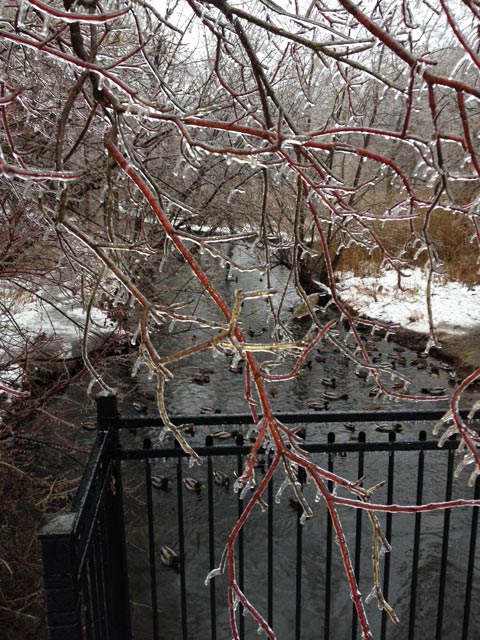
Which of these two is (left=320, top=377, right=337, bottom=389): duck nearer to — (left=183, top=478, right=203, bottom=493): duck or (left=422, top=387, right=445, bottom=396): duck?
(left=422, top=387, right=445, bottom=396): duck

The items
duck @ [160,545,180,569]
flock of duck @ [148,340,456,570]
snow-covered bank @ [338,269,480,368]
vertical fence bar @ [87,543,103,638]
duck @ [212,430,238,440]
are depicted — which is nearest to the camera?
vertical fence bar @ [87,543,103,638]

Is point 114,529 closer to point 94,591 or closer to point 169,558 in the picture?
point 94,591

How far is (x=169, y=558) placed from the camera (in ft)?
18.2

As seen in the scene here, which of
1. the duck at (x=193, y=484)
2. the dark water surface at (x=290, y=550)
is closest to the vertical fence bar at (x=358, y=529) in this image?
the dark water surface at (x=290, y=550)

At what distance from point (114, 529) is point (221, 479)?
4.50 metres

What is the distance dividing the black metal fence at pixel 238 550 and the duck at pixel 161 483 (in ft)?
0.05

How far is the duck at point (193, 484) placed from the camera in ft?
22.1

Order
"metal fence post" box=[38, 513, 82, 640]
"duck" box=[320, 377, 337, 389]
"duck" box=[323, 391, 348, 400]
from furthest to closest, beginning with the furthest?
"duck" box=[320, 377, 337, 389] < "duck" box=[323, 391, 348, 400] < "metal fence post" box=[38, 513, 82, 640]

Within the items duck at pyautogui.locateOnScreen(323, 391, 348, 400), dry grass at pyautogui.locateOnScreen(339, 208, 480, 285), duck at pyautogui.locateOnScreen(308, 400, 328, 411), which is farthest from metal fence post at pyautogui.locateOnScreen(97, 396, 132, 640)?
dry grass at pyautogui.locateOnScreen(339, 208, 480, 285)

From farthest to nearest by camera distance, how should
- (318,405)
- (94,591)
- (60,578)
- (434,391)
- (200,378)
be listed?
(200,378) → (434,391) → (318,405) → (94,591) → (60,578)

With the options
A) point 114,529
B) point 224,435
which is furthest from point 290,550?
point 114,529

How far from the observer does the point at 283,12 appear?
70.8 inches

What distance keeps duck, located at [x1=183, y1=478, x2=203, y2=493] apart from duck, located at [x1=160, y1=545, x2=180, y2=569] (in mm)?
1123

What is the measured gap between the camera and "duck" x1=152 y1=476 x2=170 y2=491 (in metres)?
6.70
